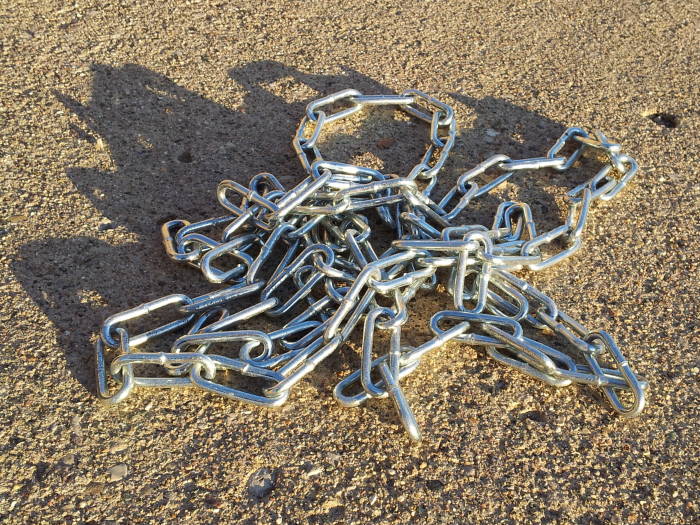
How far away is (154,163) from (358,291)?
1154mm

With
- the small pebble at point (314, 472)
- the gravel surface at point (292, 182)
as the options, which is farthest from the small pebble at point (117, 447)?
the small pebble at point (314, 472)

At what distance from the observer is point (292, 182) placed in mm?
2773

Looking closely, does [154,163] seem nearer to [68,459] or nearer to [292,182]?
[292,182]

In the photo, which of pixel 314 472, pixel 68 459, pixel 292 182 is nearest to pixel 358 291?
pixel 314 472

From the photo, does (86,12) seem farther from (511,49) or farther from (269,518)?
(269,518)

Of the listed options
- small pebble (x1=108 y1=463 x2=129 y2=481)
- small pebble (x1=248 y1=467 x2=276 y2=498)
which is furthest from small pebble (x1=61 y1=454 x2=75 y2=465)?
small pebble (x1=248 y1=467 x2=276 y2=498)

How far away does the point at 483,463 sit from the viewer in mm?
1926

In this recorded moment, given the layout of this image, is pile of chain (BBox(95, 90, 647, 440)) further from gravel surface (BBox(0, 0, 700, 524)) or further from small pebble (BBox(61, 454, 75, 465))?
small pebble (BBox(61, 454, 75, 465))

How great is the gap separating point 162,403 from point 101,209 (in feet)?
2.99

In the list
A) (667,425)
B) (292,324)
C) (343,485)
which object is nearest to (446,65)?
(292,324)

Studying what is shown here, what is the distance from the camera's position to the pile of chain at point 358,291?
205cm

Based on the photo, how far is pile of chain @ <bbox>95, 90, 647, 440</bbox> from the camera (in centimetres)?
205

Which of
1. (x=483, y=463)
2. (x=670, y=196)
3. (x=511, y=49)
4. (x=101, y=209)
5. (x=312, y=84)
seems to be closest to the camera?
(x=483, y=463)

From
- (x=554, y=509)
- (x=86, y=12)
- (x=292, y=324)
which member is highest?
(x=86, y=12)
